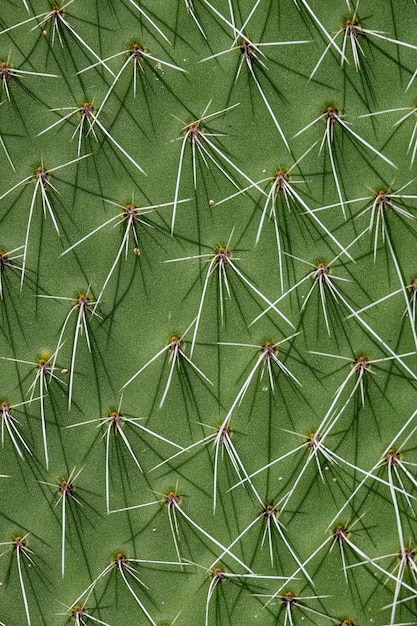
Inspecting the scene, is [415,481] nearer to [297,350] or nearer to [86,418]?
[297,350]

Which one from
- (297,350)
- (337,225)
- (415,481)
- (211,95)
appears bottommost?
(415,481)

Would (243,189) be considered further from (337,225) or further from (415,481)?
(415,481)

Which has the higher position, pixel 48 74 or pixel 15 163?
pixel 48 74

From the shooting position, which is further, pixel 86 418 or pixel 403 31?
pixel 86 418

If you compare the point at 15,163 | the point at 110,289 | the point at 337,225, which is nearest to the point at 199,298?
the point at 110,289

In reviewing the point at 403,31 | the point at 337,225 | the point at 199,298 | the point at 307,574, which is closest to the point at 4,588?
the point at 307,574

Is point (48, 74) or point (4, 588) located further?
point (4, 588)
